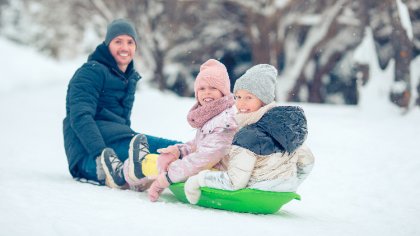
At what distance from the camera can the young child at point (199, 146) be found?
12.8 ft

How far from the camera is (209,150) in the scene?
12.8 feet

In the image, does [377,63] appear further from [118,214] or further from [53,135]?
[118,214]

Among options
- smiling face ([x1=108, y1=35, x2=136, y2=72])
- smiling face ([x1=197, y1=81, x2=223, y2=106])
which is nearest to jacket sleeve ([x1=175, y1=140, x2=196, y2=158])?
smiling face ([x1=197, y1=81, x2=223, y2=106])

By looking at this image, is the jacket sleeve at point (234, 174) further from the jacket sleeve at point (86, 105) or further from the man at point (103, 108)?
the jacket sleeve at point (86, 105)

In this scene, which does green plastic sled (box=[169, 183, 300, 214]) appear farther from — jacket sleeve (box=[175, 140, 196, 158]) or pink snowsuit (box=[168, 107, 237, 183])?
jacket sleeve (box=[175, 140, 196, 158])

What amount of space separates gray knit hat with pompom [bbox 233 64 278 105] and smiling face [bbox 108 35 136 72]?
4.29 ft

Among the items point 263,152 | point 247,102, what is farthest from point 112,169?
point 263,152

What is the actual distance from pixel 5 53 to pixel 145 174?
20974 millimetres

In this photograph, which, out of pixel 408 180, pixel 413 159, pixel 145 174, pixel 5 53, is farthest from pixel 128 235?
pixel 5 53

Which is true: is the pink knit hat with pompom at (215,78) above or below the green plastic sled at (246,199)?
above

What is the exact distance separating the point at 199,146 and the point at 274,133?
556 millimetres

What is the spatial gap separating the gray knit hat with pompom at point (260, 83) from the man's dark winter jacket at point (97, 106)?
1263 mm

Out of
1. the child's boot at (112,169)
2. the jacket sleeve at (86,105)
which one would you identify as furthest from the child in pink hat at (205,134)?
the jacket sleeve at (86,105)

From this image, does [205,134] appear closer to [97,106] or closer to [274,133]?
[274,133]
